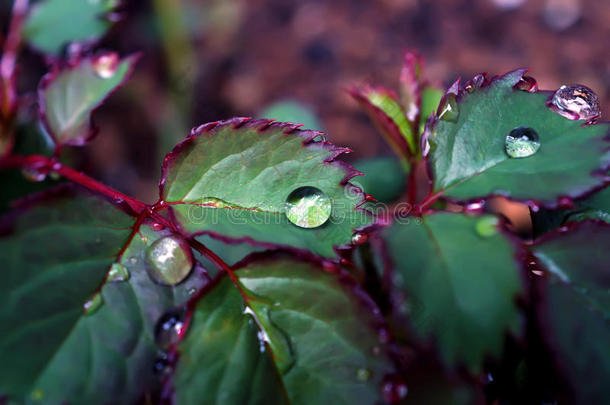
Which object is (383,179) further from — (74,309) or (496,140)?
(74,309)

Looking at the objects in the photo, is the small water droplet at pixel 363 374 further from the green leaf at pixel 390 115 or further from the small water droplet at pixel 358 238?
the green leaf at pixel 390 115

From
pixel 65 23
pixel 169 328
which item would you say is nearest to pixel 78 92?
pixel 65 23

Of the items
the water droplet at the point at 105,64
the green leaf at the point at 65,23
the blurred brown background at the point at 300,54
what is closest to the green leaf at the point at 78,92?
the water droplet at the point at 105,64

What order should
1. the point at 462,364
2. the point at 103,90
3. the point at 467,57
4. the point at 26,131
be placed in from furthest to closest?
the point at 467,57, the point at 26,131, the point at 103,90, the point at 462,364

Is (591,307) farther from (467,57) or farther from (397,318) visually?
(467,57)

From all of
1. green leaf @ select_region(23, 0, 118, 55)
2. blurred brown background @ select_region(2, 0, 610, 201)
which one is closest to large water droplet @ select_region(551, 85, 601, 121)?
green leaf @ select_region(23, 0, 118, 55)

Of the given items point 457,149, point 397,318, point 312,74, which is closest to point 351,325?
point 397,318

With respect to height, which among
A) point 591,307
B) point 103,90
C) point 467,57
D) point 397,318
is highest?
point 103,90

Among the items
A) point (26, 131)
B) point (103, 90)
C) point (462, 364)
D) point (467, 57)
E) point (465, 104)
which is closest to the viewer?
point (462, 364)
